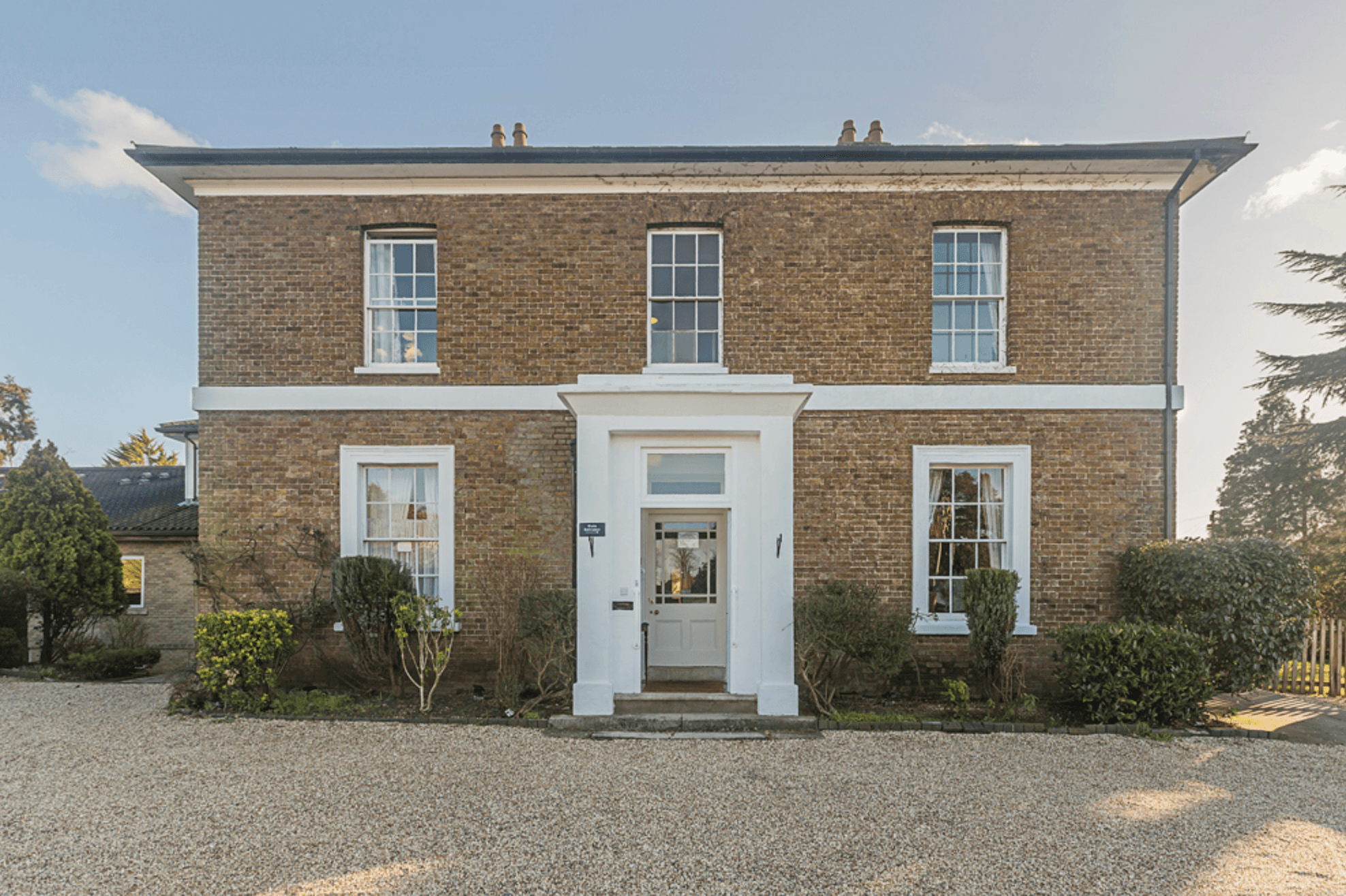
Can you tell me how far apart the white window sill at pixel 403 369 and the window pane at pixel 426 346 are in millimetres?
181

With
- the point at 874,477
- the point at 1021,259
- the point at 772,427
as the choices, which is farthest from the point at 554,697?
the point at 1021,259

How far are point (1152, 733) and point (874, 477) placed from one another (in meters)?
3.99

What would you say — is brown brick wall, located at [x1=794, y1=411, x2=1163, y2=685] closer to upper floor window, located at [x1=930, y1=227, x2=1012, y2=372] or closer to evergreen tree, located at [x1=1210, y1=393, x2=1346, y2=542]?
upper floor window, located at [x1=930, y1=227, x2=1012, y2=372]

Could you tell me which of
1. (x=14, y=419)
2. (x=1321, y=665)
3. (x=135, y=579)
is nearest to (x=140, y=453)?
(x=14, y=419)

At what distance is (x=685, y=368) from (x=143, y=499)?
56.7ft

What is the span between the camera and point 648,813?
5.37m

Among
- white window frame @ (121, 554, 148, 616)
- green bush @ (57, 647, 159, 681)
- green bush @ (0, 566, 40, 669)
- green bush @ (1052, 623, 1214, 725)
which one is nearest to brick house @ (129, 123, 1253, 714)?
green bush @ (1052, 623, 1214, 725)

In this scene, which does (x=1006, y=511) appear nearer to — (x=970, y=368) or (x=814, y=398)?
(x=970, y=368)

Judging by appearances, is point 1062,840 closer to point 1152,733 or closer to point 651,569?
point 1152,733

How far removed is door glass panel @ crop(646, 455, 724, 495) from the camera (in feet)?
26.5

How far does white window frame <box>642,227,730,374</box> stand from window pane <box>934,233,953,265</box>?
293cm

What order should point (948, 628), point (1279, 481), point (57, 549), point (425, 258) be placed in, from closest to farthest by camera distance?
point (948, 628)
point (425, 258)
point (57, 549)
point (1279, 481)

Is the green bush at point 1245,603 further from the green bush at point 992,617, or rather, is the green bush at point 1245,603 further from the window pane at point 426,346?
the window pane at point 426,346

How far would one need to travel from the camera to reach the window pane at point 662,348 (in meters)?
9.10
